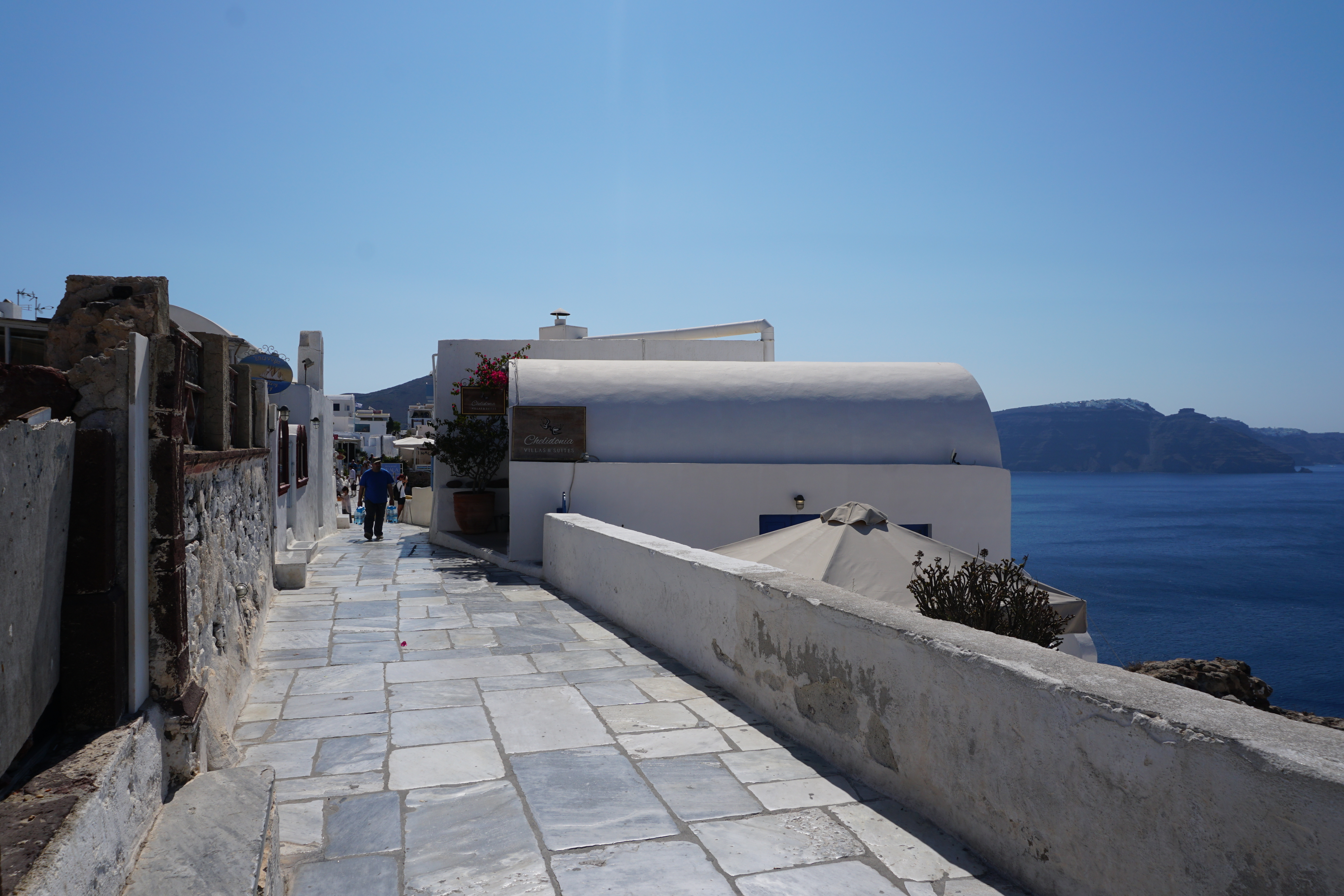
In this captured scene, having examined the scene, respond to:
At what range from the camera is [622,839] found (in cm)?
322

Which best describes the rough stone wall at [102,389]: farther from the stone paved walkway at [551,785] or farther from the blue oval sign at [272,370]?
the blue oval sign at [272,370]

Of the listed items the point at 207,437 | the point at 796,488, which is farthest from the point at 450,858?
the point at 796,488

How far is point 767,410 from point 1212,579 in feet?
179

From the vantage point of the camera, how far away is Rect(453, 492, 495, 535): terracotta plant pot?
13.6 metres

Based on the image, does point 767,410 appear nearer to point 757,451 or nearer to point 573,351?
point 757,451

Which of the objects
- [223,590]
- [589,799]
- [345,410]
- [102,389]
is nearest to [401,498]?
[223,590]

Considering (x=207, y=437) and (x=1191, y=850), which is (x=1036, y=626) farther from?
(x=207, y=437)

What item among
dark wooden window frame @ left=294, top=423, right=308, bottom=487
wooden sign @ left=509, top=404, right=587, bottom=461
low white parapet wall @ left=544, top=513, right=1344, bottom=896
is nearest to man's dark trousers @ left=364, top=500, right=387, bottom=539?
dark wooden window frame @ left=294, top=423, right=308, bottom=487

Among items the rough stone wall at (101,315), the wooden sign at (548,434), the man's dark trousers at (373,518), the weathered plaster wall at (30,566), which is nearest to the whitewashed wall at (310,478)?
the man's dark trousers at (373,518)

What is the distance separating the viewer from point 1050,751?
2.70 meters

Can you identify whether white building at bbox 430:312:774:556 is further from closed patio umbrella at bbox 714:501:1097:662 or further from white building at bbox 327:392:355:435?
white building at bbox 327:392:355:435

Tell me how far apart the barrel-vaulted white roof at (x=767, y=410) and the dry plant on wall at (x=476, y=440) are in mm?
1112

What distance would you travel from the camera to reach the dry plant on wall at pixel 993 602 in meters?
5.62

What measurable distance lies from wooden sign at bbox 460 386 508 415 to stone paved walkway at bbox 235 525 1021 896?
6.26 metres
